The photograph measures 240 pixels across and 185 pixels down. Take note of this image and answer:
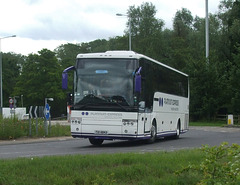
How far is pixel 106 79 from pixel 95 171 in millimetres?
9366

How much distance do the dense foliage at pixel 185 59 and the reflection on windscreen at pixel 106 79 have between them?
103ft

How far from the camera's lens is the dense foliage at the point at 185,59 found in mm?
50750

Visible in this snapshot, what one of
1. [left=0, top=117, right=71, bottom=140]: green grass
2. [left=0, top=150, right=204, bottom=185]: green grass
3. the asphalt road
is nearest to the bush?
[left=0, top=150, right=204, bottom=185]: green grass

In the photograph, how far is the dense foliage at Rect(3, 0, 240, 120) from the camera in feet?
167

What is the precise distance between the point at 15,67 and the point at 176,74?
3455 inches

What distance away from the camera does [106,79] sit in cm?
1889

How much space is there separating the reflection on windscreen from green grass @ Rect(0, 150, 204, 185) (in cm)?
726

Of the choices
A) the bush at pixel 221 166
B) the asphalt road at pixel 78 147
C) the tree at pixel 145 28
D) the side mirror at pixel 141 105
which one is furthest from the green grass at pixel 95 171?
the tree at pixel 145 28

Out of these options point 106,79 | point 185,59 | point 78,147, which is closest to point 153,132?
point 78,147

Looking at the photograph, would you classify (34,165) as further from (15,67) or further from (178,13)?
(15,67)

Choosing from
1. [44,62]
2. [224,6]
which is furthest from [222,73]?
[44,62]

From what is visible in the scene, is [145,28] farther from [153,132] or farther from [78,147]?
[78,147]

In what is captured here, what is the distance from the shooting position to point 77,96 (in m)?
19.1

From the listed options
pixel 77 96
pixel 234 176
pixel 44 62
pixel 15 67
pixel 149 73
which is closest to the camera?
pixel 234 176
